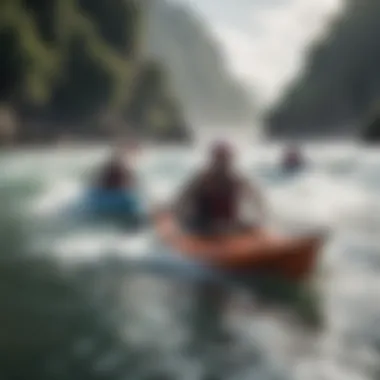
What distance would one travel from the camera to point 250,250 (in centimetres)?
164

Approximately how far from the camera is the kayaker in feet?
5.00

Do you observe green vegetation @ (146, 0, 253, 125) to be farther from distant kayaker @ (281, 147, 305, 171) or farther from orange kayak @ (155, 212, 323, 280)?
orange kayak @ (155, 212, 323, 280)

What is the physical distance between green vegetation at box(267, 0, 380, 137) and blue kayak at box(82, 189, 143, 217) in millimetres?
419

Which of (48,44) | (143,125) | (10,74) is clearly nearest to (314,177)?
(143,125)

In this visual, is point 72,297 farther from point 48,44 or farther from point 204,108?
point 48,44

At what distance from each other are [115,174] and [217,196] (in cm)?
26

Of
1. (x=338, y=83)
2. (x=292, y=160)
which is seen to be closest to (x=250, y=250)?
(x=292, y=160)

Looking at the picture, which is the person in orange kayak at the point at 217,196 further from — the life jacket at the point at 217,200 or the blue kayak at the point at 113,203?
the blue kayak at the point at 113,203

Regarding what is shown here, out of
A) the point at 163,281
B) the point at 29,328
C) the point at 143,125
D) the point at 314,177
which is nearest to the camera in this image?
the point at 29,328

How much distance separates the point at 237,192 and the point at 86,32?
0.59 metres

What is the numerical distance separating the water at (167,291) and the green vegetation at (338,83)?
63 millimetres

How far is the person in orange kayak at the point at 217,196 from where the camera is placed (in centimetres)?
143

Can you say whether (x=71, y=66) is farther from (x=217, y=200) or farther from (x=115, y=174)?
(x=217, y=200)

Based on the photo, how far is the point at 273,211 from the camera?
1.45 meters
